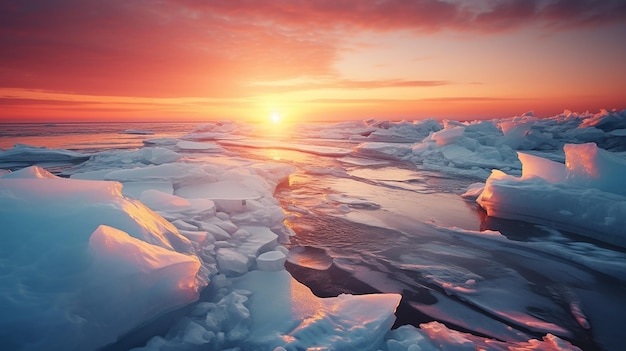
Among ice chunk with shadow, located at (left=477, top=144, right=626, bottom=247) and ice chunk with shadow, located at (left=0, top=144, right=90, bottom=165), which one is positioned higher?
ice chunk with shadow, located at (left=477, top=144, right=626, bottom=247)

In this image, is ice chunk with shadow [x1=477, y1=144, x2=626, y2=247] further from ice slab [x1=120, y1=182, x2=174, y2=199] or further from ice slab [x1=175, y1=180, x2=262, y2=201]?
ice slab [x1=120, y1=182, x2=174, y2=199]

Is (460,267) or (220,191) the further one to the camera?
(220,191)

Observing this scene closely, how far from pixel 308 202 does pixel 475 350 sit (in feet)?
17.7

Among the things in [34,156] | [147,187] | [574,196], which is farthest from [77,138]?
[574,196]

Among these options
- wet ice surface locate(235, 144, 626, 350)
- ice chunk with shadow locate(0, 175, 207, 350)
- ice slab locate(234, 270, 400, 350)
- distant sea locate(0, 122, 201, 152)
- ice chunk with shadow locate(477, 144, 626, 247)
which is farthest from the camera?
distant sea locate(0, 122, 201, 152)

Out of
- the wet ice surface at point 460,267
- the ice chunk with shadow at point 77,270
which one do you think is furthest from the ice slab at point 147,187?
the ice chunk with shadow at point 77,270

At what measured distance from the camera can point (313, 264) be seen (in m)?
4.39

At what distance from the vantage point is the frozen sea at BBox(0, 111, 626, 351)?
232 cm

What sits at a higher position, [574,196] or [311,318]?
[574,196]

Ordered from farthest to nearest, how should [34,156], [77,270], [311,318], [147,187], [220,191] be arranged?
[34,156] < [220,191] < [147,187] < [311,318] < [77,270]

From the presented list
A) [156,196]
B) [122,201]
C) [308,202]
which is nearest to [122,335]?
[122,201]

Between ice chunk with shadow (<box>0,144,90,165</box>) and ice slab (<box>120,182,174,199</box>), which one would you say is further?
ice chunk with shadow (<box>0,144,90,165</box>)

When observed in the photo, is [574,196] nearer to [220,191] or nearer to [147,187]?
[220,191]

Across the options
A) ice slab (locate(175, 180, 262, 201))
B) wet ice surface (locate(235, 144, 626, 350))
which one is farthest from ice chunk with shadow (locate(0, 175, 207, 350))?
ice slab (locate(175, 180, 262, 201))
